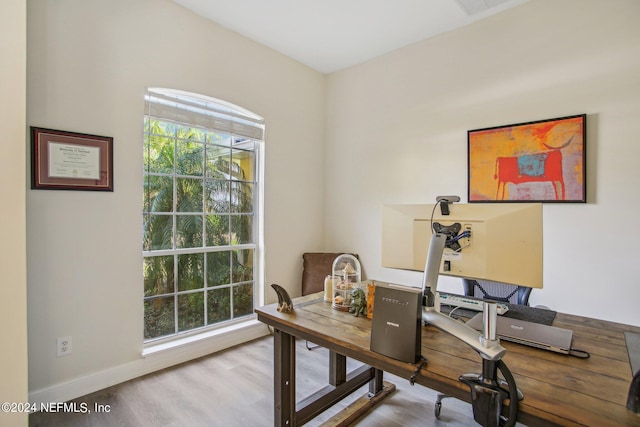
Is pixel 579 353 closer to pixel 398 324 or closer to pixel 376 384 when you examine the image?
pixel 398 324

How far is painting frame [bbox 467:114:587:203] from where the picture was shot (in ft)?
8.05

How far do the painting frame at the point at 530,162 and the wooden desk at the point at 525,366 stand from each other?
50.5 inches

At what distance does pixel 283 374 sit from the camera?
1.72m

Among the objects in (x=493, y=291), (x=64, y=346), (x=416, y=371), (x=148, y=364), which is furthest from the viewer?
(x=148, y=364)

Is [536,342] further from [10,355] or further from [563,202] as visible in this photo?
[10,355]

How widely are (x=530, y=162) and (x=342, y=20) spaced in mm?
2043

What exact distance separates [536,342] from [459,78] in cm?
255

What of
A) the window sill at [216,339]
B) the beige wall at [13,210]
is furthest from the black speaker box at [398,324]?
the window sill at [216,339]

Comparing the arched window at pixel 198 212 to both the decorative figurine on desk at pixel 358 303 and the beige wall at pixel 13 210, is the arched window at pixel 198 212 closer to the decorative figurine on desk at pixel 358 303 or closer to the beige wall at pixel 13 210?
the beige wall at pixel 13 210

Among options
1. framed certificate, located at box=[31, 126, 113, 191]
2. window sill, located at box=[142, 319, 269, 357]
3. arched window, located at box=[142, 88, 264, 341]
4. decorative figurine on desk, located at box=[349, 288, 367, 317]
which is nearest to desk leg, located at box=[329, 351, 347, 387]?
decorative figurine on desk, located at box=[349, 288, 367, 317]

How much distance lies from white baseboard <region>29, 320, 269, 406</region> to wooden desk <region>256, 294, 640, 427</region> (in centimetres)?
140

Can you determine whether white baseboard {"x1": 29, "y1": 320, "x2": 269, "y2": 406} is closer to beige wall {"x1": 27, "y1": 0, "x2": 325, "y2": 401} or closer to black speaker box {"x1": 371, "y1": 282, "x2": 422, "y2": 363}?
beige wall {"x1": 27, "y1": 0, "x2": 325, "y2": 401}

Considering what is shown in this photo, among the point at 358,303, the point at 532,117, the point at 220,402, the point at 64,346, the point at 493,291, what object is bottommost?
the point at 220,402

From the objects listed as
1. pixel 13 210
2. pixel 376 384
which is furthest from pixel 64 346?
pixel 376 384
